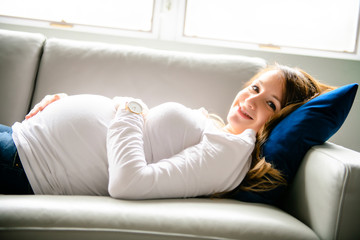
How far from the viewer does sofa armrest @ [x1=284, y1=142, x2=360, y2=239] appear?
841mm

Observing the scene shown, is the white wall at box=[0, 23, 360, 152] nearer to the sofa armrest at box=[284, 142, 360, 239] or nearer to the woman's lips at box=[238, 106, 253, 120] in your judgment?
the woman's lips at box=[238, 106, 253, 120]

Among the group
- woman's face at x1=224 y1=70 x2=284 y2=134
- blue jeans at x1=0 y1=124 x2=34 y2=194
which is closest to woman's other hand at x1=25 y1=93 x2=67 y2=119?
blue jeans at x1=0 y1=124 x2=34 y2=194

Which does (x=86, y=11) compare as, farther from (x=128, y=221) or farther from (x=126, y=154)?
(x=128, y=221)

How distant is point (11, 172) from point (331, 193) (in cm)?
98

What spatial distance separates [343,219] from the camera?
844 mm

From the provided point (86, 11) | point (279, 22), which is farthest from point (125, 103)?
point (279, 22)

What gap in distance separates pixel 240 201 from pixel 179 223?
32 cm

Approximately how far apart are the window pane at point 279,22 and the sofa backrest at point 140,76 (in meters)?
0.72

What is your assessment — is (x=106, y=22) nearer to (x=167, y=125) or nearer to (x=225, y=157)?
(x=167, y=125)

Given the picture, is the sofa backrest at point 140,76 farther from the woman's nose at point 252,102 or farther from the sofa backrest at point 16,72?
the woman's nose at point 252,102

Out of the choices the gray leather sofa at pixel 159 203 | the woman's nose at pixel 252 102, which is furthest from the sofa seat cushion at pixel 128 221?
the woman's nose at pixel 252 102

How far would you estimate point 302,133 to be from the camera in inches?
40.2

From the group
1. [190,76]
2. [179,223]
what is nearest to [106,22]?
[190,76]

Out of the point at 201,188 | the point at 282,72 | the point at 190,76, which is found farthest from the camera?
the point at 190,76
